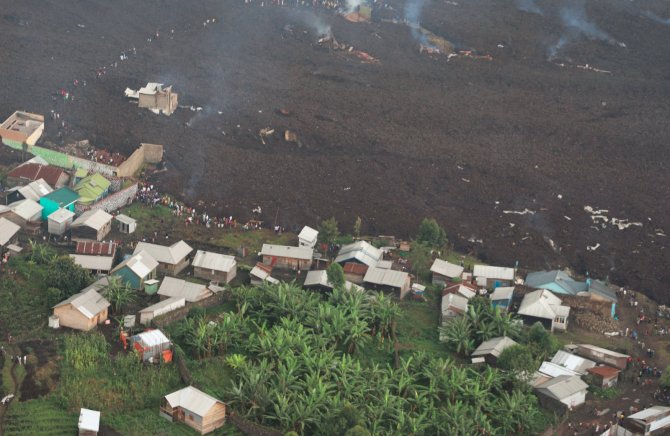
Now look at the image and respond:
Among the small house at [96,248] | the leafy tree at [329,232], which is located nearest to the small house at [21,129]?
the small house at [96,248]

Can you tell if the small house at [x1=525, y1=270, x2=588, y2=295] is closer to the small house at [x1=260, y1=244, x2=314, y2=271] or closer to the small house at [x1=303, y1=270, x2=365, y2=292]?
the small house at [x1=303, y1=270, x2=365, y2=292]

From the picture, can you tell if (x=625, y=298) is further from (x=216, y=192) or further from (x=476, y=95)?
(x=476, y=95)

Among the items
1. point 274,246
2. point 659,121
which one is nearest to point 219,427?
point 274,246

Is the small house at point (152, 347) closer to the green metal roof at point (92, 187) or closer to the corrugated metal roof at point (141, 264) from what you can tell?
the corrugated metal roof at point (141, 264)

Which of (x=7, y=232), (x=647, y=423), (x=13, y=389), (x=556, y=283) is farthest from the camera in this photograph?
(x=556, y=283)

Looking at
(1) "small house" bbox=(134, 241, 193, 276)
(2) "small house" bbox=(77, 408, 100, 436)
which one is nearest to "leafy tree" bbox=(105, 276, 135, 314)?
Result: (1) "small house" bbox=(134, 241, 193, 276)

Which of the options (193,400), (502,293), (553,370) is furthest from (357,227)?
(193,400)

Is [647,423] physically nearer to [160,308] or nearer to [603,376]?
[603,376]
